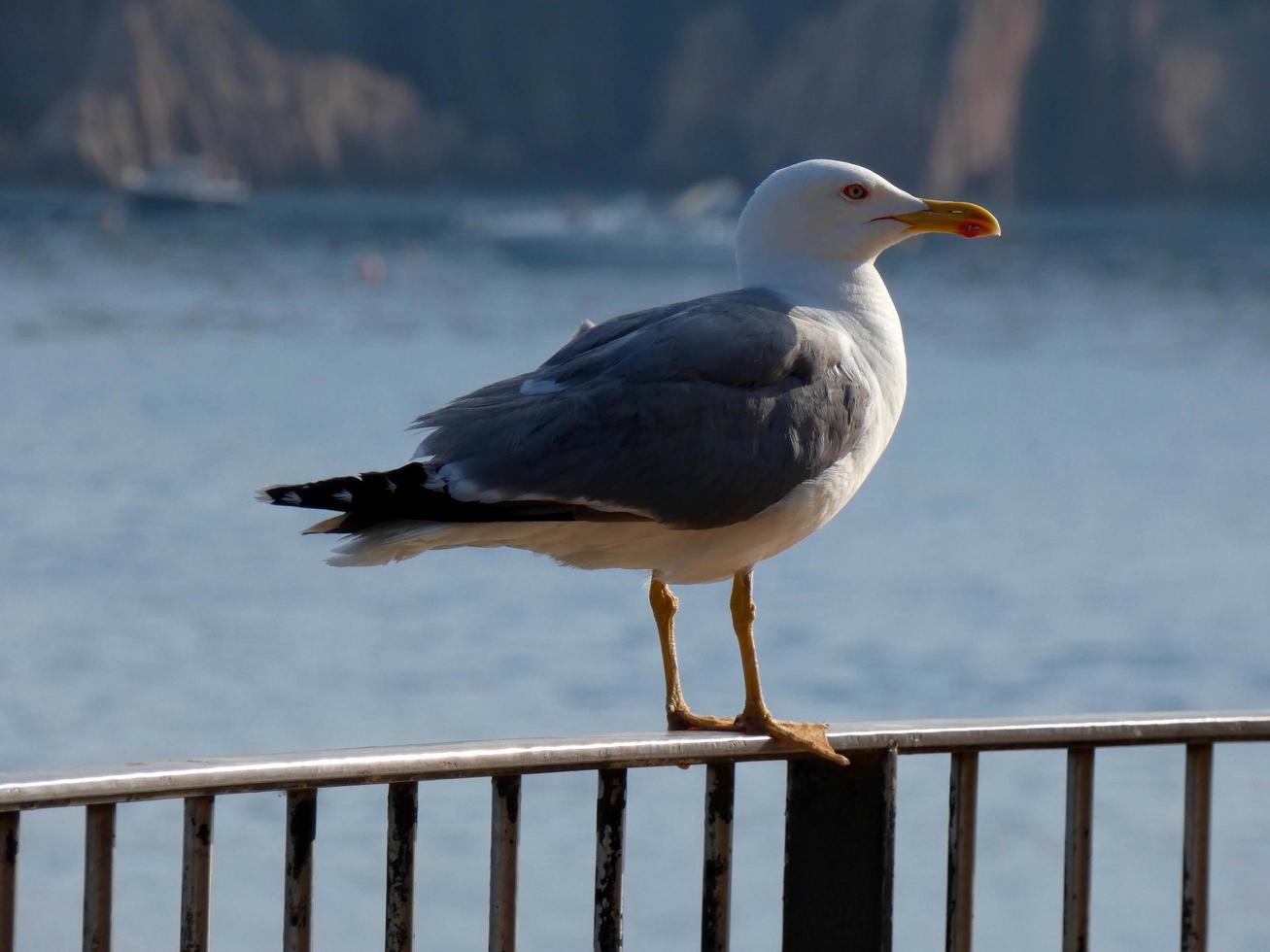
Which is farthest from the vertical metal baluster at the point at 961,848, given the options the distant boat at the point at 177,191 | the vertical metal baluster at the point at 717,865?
the distant boat at the point at 177,191

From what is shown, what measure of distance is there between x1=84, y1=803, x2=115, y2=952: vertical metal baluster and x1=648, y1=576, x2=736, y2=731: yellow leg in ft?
3.63

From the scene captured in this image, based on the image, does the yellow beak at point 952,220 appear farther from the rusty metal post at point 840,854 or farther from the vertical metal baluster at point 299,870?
the vertical metal baluster at point 299,870

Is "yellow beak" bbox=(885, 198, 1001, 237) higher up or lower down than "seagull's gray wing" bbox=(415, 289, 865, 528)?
higher up

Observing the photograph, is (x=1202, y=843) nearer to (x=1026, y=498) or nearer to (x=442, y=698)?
(x=442, y=698)

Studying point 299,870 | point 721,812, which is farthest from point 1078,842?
point 299,870

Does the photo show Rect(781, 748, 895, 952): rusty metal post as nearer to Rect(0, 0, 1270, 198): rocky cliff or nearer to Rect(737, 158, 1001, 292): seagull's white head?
Rect(737, 158, 1001, 292): seagull's white head

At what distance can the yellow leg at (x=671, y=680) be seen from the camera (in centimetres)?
302

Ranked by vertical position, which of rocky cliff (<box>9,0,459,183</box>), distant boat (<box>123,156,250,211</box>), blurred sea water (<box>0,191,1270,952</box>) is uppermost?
rocky cliff (<box>9,0,459,183</box>)

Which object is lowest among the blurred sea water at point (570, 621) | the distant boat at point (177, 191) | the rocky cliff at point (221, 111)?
the blurred sea water at point (570, 621)

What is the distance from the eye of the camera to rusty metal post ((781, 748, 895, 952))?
2.39 meters

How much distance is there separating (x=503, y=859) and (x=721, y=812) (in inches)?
10.4

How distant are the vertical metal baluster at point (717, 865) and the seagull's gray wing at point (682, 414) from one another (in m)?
0.60

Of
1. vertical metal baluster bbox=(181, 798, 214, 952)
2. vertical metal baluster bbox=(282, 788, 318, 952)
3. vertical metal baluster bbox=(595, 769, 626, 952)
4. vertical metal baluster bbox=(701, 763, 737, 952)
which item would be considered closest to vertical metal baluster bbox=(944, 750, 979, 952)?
vertical metal baluster bbox=(701, 763, 737, 952)

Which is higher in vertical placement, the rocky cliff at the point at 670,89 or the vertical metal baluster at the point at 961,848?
the rocky cliff at the point at 670,89
